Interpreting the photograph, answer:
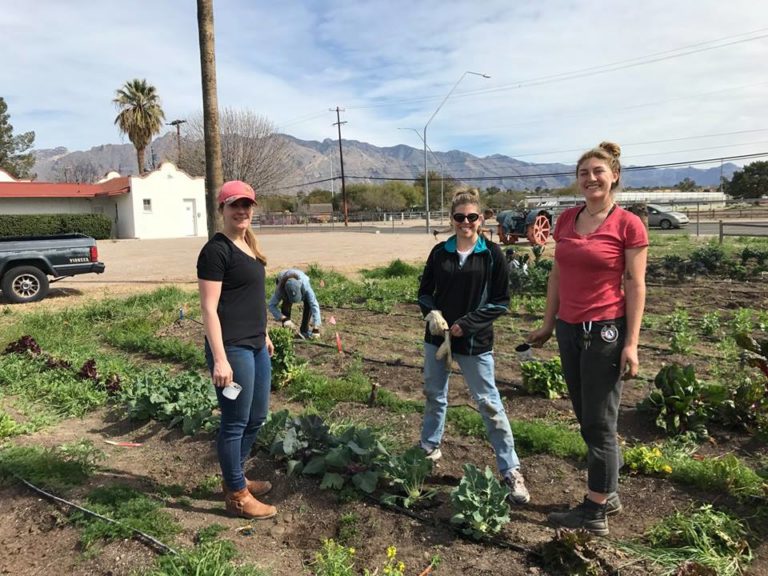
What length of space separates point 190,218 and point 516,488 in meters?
37.4

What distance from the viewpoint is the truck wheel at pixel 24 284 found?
425 inches

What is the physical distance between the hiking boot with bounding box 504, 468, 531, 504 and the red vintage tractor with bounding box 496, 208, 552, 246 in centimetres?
2026

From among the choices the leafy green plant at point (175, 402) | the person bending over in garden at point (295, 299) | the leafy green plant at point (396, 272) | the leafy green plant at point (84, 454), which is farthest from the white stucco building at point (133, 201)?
the leafy green plant at point (84, 454)

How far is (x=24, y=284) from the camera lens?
11.0 metres

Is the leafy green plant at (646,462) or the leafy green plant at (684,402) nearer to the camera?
the leafy green plant at (646,462)

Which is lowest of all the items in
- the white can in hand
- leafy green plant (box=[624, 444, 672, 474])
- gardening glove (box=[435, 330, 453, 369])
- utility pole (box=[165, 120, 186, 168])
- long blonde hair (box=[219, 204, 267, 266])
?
leafy green plant (box=[624, 444, 672, 474])

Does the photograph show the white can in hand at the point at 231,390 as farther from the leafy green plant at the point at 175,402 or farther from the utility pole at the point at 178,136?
the utility pole at the point at 178,136

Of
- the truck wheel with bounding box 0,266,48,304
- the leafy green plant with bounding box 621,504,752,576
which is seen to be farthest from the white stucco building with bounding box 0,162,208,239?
the leafy green plant with bounding box 621,504,752,576

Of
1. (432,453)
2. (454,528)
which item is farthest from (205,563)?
(432,453)

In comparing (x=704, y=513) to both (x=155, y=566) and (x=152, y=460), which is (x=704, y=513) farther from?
(x=152, y=460)

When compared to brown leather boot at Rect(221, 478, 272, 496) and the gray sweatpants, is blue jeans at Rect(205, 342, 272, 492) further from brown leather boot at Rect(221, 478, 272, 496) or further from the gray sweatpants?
the gray sweatpants

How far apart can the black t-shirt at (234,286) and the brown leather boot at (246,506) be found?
2.78ft

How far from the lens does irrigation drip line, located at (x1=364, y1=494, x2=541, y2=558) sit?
8.79 feet

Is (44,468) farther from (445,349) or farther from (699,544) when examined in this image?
(699,544)
